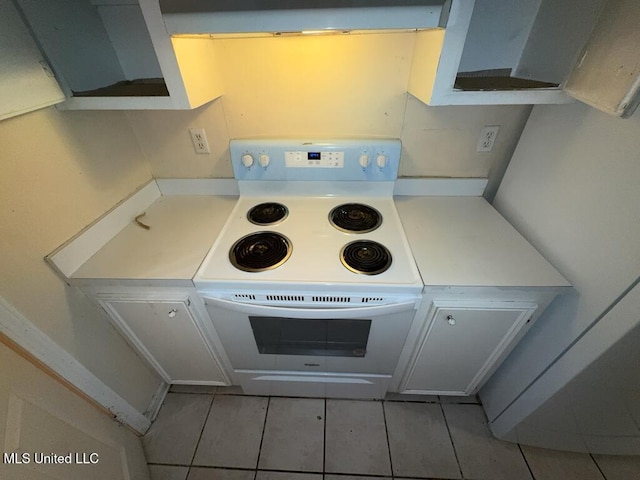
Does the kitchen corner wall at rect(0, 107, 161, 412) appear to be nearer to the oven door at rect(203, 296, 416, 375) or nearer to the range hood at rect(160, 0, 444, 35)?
the oven door at rect(203, 296, 416, 375)

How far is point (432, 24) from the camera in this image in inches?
26.8

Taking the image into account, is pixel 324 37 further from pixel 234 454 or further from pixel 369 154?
pixel 234 454

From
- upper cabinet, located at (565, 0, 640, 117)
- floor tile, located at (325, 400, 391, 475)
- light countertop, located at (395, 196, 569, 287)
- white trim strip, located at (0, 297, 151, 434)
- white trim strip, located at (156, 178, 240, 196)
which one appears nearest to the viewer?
upper cabinet, located at (565, 0, 640, 117)

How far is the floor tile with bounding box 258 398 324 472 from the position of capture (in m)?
1.21

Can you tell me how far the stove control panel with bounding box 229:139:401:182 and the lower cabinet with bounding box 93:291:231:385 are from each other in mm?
639

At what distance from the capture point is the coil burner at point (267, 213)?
1154mm

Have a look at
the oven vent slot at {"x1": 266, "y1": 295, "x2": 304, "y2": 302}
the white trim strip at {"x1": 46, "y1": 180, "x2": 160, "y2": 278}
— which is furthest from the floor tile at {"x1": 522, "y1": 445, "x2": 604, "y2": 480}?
the white trim strip at {"x1": 46, "y1": 180, "x2": 160, "y2": 278}

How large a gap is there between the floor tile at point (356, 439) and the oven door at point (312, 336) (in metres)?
0.35

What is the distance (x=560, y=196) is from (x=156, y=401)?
2.05 meters

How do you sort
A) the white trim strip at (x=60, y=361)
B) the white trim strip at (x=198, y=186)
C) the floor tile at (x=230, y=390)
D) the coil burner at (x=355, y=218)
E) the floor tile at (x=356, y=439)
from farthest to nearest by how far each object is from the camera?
the floor tile at (x=230, y=390) < the white trim strip at (x=198, y=186) < the floor tile at (x=356, y=439) < the coil burner at (x=355, y=218) < the white trim strip at (x=60, y=361)

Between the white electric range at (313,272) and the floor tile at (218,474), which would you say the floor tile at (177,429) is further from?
the white electric range at (313,272)

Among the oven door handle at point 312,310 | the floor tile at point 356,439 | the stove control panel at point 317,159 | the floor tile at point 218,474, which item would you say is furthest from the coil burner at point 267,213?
the floor tile at point 218,474

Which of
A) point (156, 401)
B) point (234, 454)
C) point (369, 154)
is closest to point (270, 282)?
point (369, 154)

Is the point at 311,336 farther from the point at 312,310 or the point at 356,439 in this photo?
the point at 356,439
